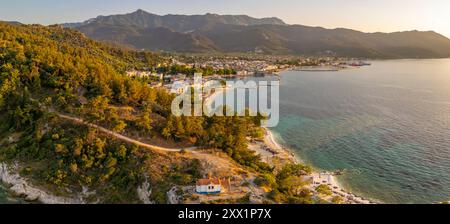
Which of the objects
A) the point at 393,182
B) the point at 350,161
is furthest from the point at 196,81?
the point at 393,182

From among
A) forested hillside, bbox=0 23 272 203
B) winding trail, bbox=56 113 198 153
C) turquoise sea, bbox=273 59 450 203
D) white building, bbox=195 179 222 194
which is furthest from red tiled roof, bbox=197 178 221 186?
turquoise sea, bbox=273 59 450 203

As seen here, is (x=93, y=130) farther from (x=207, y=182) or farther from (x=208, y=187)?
(x=208, y=187)

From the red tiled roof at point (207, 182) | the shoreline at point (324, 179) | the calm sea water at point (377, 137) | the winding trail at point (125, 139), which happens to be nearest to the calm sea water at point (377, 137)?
the calm sea water at point (377, 137)

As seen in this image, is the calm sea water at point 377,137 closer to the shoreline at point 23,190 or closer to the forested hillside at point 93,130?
the forested hillside at point 93,130

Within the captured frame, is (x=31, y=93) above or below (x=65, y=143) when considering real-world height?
above

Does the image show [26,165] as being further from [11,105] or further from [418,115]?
[418,115]

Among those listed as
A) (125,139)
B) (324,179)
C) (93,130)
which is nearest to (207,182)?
(125,139)
